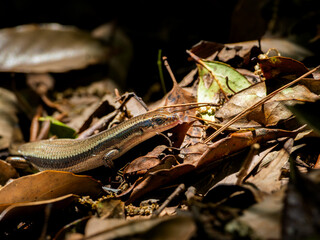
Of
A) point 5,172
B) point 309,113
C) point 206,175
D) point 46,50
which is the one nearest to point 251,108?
point 309,113

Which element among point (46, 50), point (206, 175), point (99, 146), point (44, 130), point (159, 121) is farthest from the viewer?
point (46, 50)

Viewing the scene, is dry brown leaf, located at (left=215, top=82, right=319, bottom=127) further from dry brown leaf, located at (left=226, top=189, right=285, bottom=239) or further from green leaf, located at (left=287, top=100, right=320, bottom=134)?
dry brown leaf, located at (left=226, top=189, right=285, bottom=239)

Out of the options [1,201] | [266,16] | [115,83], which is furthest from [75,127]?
[266,16]

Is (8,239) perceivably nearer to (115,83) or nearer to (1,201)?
(1,201)

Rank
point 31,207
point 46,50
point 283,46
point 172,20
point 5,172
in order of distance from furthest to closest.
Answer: point 172,20 → point 46,50 → point 283,46 → point 5,172 → point 31,207

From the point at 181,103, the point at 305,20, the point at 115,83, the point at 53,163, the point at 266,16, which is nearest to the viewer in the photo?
the point at 181,103

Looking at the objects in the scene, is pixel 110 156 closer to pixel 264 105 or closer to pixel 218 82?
pixel 218 82
